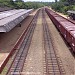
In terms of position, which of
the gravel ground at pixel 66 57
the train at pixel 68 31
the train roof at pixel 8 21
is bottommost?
the gravel ground at pixel 66 57

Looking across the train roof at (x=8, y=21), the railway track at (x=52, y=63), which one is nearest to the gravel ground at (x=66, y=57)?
the railway track at (x=52, y=63)

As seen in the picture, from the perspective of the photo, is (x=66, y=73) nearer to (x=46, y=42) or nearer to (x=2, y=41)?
(x=46, y=42)

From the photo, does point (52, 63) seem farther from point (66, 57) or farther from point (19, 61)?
point (19, 61)

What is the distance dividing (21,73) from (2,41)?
1392 centimetres

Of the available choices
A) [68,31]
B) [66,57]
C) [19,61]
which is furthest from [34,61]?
[68,31]

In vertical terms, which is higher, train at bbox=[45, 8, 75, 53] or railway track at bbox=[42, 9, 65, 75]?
train at bbox=[45, 8, 75, 53]

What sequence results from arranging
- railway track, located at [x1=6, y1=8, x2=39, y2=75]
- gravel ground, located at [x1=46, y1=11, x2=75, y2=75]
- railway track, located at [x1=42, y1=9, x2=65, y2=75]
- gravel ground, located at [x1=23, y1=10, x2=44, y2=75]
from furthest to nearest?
gravel ground, located at [x1=46, y1=11, x2=75, y2=75]
gravel ground, located at [x1=23, y1=10, x2=44, y2=75]
railway track, located at [x1=6, y1=8, x2=39, y2=75]
railway track, located at [x1=42, y1=9, x2=65, y2=75]

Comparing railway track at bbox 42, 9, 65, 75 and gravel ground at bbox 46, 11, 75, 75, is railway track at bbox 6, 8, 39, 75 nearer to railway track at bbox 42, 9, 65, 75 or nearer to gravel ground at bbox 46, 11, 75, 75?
railway track at bbox 42, 9, 65, 75

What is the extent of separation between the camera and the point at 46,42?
2834 centimetres

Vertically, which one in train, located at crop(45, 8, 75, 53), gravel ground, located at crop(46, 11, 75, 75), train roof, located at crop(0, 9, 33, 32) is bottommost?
gravel ground, located at crop(46, 11, 75, 75)

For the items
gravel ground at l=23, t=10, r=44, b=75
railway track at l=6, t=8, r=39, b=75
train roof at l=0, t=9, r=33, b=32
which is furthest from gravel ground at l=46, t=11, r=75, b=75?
train roof at l=0, t=9, r=33, b=32

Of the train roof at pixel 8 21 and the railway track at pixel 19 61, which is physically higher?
the train roof at pixel 8 21

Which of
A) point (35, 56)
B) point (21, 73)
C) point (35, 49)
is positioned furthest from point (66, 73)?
point (35, 49)

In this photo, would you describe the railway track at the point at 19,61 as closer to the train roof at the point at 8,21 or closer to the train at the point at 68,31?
the train roof at the point at 8,21
